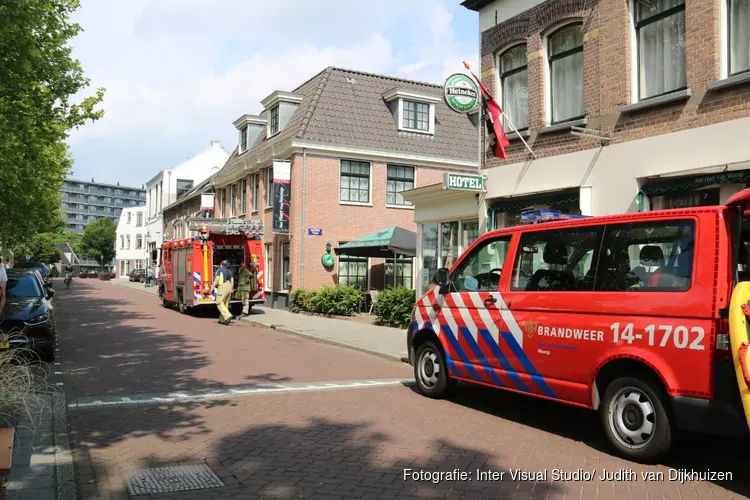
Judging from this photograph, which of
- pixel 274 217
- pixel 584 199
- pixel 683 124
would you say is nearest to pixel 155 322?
pixel 274 217

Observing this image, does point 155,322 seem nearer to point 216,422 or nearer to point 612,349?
point 216,422

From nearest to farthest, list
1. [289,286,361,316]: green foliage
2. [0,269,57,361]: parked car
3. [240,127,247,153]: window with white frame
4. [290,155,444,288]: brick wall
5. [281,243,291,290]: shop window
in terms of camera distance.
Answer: [0,269,57,361]: parked car, [289,286,361,316]: green foliage, [290,155,444,288]: brick wall, [281,243,291,290]: shop window, [240,127,247,153]: window with white frame

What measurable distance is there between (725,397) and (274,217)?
20.4m

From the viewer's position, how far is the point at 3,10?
8680 millimetres

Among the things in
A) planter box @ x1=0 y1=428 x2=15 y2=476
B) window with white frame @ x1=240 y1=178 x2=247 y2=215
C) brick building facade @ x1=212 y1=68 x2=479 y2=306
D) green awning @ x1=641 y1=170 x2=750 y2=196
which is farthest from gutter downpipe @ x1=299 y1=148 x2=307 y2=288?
planter box @ x1=0 y1=428 x2=15 y2=476

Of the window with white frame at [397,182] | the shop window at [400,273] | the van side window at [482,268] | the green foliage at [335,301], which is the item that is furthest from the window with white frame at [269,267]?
the van side window at [482,268]

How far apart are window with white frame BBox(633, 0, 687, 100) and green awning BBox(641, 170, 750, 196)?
1.50m

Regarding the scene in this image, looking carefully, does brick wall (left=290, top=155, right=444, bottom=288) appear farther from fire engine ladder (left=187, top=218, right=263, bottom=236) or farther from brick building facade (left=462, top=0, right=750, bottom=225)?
brick building facade (left=462, top=0, right=750, bottom=225)

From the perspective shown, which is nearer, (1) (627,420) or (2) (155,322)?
(1) (627,420)

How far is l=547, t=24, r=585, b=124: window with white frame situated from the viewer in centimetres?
1208

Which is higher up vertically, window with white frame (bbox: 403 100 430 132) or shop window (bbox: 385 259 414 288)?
window with white frame (bbox: 403 100 430 132)

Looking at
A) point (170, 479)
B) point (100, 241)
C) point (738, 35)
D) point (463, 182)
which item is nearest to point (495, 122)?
point (463, 182)

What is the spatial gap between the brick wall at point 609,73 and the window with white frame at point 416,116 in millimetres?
12469

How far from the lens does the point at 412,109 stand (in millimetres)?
26859
